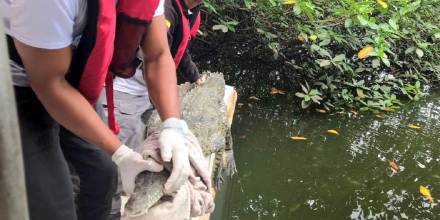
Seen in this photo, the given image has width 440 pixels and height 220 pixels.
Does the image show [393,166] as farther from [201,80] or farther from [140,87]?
[140,87]

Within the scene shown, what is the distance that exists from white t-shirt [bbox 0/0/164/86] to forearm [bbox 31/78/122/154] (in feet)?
0.46

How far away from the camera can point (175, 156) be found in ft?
5.13

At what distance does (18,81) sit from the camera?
1453mm

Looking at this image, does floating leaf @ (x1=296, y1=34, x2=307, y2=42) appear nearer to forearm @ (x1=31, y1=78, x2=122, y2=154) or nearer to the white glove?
the white glove

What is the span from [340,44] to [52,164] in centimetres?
435

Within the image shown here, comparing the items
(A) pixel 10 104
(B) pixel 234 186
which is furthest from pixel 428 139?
(A) pixel 10 104

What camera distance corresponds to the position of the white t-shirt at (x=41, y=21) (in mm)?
1246

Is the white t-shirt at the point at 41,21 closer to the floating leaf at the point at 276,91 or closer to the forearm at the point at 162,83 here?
the forearm at the point at 162,83

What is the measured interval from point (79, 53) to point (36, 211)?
0.55 meters

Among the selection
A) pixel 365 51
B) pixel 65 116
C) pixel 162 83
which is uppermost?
pixel 65 116

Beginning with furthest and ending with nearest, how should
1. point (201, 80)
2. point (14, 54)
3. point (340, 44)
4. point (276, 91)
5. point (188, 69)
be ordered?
point (276, 91) → point (340, 44) → point (201, 80) → point (188, 69) → point (14, 54)

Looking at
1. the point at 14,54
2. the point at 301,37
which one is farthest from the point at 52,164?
the point at 301,37

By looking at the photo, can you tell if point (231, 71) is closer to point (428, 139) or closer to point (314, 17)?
point (314, 17)

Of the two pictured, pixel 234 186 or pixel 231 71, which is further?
pixel 231 71
